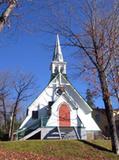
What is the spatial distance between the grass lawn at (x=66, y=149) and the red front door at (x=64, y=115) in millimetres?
18002

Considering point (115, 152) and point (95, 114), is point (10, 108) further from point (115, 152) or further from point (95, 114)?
point (115, 152)

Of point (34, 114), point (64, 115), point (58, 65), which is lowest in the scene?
point (64, 115)

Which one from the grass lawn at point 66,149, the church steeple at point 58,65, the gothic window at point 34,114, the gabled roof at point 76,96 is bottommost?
the grass lawn at point 66,149

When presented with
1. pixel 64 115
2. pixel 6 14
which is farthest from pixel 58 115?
pixel 6 14

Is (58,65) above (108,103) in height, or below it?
above

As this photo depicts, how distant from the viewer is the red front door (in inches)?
1739

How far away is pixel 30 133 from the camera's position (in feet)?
137

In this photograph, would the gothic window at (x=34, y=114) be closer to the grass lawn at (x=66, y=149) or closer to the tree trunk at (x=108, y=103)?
the grass lawn at (x=66, y=149)

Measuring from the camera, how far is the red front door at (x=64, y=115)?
44.2 m

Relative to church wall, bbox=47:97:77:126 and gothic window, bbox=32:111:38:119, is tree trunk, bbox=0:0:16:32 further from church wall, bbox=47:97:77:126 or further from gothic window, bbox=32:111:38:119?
gothic window, bbox=32:111:38:119

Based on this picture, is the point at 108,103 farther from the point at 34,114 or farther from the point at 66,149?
the point at 34,114

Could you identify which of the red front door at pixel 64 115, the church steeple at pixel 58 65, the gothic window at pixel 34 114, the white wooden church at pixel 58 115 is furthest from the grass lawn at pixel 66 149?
the church steeple at pixel 58 65

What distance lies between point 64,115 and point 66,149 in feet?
67.4

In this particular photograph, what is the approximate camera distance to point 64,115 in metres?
44.6
